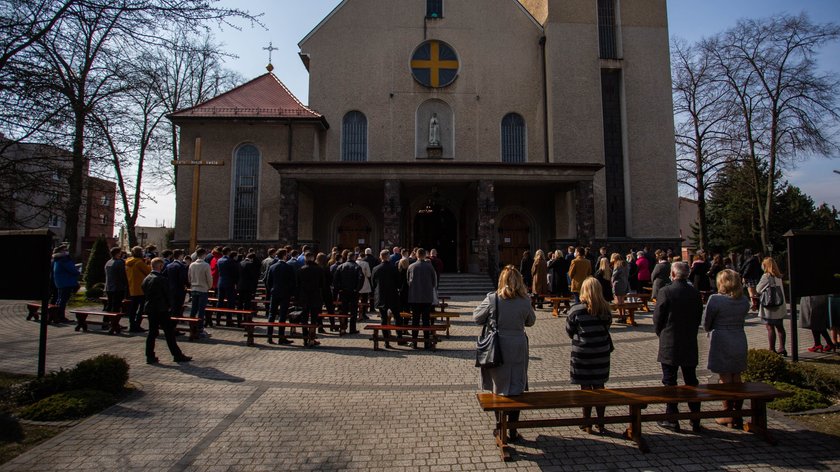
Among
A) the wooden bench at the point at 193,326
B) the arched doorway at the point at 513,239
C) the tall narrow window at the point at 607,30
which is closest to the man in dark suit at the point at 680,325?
the wooden bench at the point at 193,326

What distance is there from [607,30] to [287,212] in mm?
18173

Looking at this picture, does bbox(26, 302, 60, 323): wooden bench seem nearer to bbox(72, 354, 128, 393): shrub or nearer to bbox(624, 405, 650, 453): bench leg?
bbox(72, 354, 128, 393): shrub

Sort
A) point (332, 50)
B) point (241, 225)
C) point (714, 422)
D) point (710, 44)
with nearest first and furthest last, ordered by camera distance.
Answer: point (714, 422) < point (241, 225) < point (332, 50) < point (710, 44)

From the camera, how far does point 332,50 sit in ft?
75.4

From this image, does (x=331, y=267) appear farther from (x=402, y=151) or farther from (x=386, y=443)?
(x=402, y=151)

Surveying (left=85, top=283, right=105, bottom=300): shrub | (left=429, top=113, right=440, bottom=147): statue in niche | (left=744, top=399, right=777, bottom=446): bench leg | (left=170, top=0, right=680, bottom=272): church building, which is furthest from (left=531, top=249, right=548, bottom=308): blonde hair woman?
(left=85, top=283, right=105, bottom=300): shrub

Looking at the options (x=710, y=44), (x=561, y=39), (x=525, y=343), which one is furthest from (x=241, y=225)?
(x=710, y=44)

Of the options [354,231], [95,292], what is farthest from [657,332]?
[95,292]

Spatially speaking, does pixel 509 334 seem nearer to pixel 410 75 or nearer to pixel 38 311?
pixel 38 311

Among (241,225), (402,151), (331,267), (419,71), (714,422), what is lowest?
(714,422)

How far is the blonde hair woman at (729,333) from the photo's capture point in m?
5.10

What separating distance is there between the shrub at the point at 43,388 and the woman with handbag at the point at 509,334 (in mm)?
5538

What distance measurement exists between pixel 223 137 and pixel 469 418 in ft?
66.2

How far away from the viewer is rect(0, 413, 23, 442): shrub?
15.8ft
